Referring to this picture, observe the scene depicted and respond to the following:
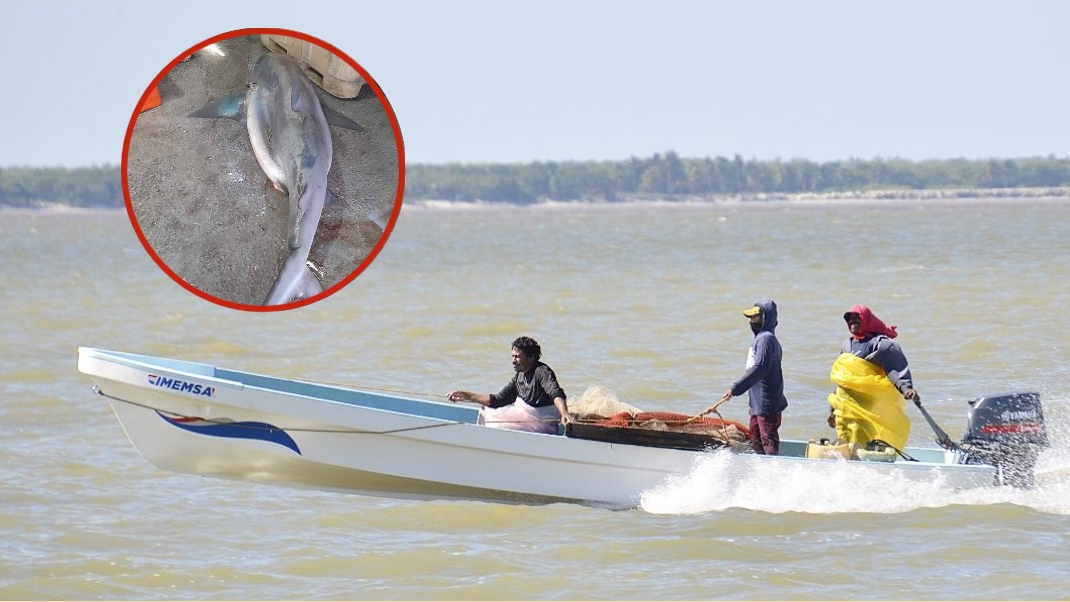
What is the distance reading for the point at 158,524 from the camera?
1155 centimetres

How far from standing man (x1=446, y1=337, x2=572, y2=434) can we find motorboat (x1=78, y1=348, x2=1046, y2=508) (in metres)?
0.17

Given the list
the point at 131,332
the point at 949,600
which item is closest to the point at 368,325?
the point at 131,332

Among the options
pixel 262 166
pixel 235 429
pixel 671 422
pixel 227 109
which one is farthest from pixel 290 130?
pixel 671 422

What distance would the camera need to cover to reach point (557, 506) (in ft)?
37.0

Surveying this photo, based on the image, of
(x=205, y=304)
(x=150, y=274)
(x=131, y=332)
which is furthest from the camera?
(x=150, y=274)

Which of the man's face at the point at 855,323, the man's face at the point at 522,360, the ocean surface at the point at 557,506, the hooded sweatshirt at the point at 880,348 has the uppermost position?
the man's face at the point at 855,323

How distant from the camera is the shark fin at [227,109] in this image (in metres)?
6.62

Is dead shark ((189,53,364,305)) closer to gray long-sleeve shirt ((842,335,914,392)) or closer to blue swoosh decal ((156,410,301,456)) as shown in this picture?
blue swoosh decal ((156,410,301,456))

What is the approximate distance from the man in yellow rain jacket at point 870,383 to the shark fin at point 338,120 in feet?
16.8

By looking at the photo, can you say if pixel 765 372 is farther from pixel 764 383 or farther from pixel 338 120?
pixel 338 120

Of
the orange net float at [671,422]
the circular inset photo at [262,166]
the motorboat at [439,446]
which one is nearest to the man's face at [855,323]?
the motorboat at [439,446]

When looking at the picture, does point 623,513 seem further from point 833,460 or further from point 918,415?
point 918,415

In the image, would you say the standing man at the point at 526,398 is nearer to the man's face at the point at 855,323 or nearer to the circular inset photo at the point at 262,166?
the man's face at the point at 855,323

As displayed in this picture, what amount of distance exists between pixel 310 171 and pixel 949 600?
5.05 meters
